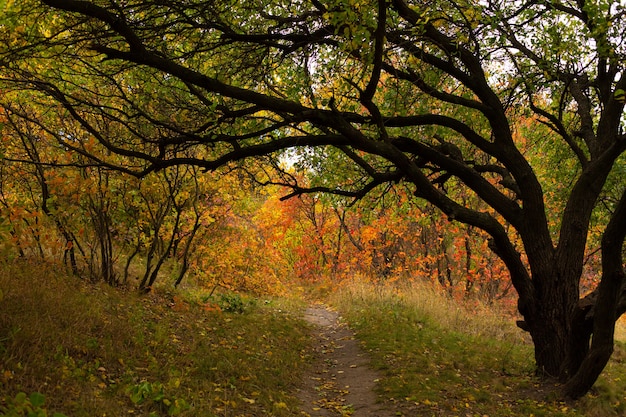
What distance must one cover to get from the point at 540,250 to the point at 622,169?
11.6ft

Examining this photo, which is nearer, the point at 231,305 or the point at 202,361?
the point at 202,361

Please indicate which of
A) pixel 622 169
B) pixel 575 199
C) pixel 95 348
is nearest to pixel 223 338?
pixel 95 348

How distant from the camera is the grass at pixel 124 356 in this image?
4.59 meters

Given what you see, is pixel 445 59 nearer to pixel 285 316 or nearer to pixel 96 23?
pixel 96 23

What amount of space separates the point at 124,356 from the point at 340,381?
158 inches

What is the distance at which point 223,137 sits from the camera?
23.8ft

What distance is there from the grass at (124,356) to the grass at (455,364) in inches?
76.0

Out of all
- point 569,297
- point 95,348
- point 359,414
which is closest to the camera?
point 95,348

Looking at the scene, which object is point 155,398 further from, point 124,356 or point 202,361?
point 202,361

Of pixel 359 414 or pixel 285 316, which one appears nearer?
pixel 359 414

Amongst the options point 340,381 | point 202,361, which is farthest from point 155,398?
point 340,381

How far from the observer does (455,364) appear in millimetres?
9273

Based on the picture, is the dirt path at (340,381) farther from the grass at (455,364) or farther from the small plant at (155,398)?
the small plant at (155,398)

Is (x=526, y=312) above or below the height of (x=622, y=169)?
below
